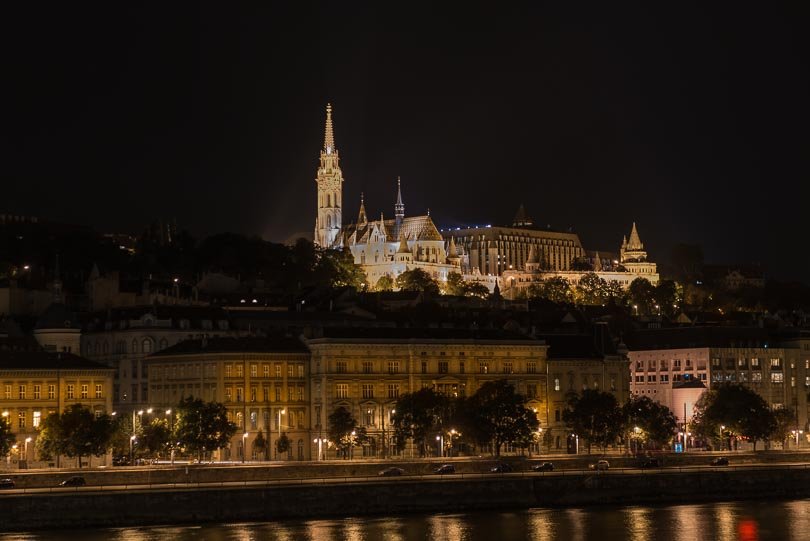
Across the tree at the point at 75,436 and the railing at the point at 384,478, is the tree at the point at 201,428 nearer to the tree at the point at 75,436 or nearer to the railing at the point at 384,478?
the tree at the point at 75,436

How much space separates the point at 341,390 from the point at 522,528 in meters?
33.3

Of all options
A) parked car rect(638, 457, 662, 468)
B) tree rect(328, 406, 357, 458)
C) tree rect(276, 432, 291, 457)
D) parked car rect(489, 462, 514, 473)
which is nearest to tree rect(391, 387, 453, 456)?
tree rect(328, 406, 357, 458)

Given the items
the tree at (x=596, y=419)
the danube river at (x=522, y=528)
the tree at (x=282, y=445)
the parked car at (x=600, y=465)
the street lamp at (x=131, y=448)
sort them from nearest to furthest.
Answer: the danube river at (x=522, y=528) < the parked car at (x=600, y=465) < the street lamp at (x=131, y=448) < the tree at (x=282, y=445) < the tree at (x=596, y=419)

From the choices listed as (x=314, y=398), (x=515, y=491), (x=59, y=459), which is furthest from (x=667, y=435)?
(x=59, y=459)

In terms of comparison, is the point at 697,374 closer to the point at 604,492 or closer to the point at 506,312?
the point at 506,312

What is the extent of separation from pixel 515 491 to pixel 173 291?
74.1m

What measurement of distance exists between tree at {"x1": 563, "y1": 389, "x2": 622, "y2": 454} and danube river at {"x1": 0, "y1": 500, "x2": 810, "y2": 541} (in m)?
24.2

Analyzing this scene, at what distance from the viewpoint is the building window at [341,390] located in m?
114

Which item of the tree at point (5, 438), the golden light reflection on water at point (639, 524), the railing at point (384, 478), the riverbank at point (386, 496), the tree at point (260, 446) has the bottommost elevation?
the golden light reflection on water at point (639, 524)

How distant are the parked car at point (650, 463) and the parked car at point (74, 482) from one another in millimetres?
31813

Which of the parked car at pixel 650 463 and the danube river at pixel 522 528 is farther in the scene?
the parked car at pixel 650 463

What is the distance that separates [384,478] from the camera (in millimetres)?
91188

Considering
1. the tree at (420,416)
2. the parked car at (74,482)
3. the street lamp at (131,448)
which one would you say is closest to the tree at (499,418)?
the tree at (420,416)

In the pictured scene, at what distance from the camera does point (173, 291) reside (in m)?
158
